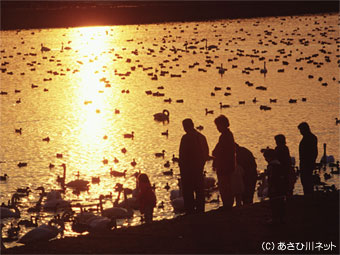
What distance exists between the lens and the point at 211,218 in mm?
15258

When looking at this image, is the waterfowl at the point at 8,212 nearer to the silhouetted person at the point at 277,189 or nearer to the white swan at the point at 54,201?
the white swan at the point at 54,201

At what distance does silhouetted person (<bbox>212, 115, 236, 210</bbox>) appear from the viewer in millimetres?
15552

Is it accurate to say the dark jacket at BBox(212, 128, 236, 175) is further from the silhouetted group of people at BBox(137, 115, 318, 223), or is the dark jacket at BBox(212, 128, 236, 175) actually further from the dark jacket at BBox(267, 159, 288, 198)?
the dark jacket at BBox(267, 159, 288, 198)

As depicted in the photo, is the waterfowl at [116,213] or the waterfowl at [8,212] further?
the waterfowl at [8,212]

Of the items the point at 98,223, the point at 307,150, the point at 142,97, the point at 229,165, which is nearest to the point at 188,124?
the point at 229,165

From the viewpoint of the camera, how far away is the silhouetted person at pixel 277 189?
1441cm

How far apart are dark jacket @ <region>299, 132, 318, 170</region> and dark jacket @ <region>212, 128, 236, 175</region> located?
5.59ft

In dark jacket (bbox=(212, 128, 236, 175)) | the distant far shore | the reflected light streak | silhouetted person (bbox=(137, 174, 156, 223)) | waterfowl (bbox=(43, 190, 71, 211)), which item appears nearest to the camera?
dark jacket (bbox=(212, 128, 236, 175))

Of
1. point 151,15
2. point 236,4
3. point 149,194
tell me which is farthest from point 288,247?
point 236,4

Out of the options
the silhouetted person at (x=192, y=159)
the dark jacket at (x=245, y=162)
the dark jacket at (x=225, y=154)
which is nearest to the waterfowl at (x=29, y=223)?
the silhouetted person at (x=192, y=159)

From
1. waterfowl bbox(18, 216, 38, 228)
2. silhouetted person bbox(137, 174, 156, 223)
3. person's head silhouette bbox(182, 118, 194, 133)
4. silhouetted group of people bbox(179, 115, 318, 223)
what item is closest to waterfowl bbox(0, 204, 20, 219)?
waterfowl bbox(18, 216, 38, 228)

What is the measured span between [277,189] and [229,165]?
150 centimetres

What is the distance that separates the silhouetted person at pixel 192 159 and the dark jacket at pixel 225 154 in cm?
23

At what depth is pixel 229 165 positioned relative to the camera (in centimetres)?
1577
